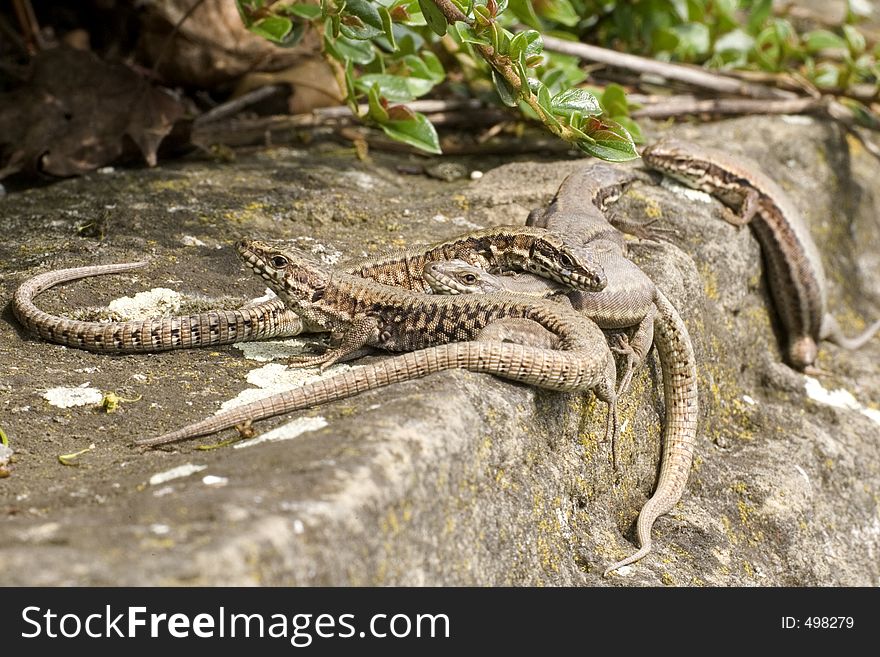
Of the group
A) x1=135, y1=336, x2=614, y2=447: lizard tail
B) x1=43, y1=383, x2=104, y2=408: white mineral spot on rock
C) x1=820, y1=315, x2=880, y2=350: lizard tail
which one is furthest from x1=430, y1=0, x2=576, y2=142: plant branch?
x1=820, y1=315, x2=880, y2=350: lizard tail

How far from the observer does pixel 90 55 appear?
23.0 ft

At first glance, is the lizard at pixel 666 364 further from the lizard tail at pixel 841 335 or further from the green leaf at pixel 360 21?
the lizard tail at pixel 841 335

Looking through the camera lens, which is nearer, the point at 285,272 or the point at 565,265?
the point at 285,272

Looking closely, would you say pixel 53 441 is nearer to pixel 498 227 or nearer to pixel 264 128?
pixel 498 227

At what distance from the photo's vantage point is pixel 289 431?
3.71m

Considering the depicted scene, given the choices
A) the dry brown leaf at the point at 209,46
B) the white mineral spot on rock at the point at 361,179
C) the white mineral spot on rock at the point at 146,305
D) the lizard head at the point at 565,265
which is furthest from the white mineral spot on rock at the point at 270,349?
the dry brown leaf at the point at 209,46

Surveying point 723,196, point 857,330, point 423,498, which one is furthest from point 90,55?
point 857,330

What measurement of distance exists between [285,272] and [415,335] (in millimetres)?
706

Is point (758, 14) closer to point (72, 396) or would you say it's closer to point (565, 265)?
point (565, 265)

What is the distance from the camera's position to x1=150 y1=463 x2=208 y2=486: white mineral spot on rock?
3395 mm

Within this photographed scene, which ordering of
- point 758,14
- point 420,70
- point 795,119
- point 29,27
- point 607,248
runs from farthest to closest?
point 758,14
point 795,119
point 29,27
point 420,70
point 607,248

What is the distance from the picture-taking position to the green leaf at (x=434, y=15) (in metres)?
5.01

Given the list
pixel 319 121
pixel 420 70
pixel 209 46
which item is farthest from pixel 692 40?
pixel 209 46

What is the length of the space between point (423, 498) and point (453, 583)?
13.7 inches
